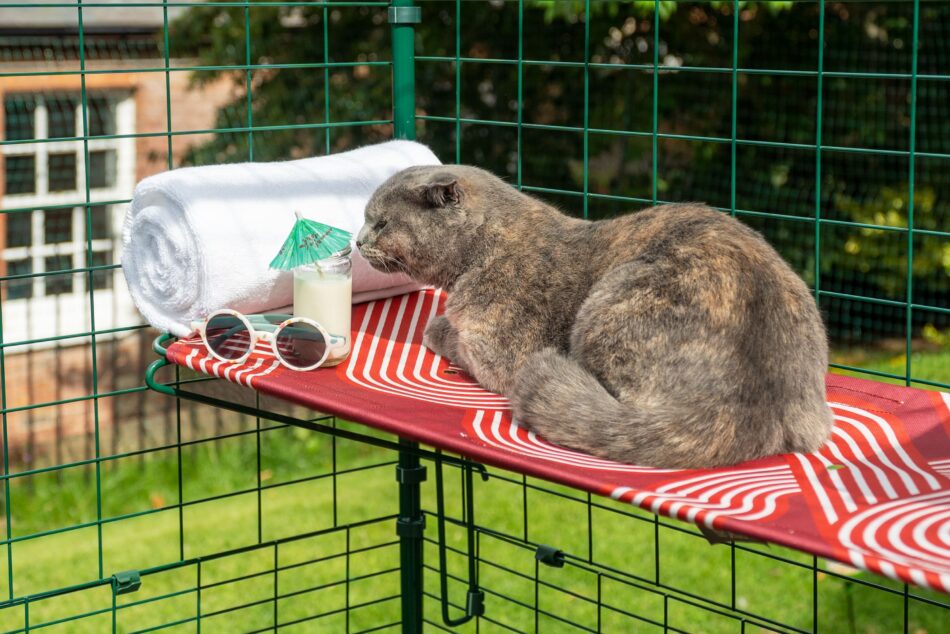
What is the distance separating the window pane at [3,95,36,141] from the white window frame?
3 cm

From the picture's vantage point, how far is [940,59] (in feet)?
20.4

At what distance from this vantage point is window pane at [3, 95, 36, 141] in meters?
6.31

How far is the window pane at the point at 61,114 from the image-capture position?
6574 millimetres

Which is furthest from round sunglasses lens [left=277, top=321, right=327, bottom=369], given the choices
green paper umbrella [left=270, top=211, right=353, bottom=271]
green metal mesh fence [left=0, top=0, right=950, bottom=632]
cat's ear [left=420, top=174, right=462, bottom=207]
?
green metal mesh fence [left=0, top=0, right=950, bottom=632]

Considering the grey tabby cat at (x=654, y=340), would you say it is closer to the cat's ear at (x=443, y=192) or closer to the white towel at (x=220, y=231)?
the cat's ear at (x=443, y=192)

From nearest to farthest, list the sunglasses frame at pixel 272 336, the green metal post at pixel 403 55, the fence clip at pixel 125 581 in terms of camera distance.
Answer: the sunglasses frame at pixel 272 336
the fence clip at pixel 125 581
the green metal post at pixel 403 55

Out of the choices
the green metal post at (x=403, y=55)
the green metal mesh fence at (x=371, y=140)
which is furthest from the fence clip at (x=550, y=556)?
the green metal mesh fence at (x=371, y=140)

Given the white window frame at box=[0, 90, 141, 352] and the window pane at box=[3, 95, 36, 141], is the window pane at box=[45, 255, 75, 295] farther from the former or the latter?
the window pane at box=[3, 95, 36, 141]

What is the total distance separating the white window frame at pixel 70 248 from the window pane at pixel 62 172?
0.12ft

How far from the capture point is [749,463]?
1.96 meters

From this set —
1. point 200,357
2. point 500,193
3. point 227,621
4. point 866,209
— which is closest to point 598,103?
point 866,209

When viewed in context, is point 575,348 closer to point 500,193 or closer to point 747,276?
point 747,276

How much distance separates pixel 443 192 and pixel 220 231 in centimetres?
50

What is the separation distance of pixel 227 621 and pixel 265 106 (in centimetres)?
275
